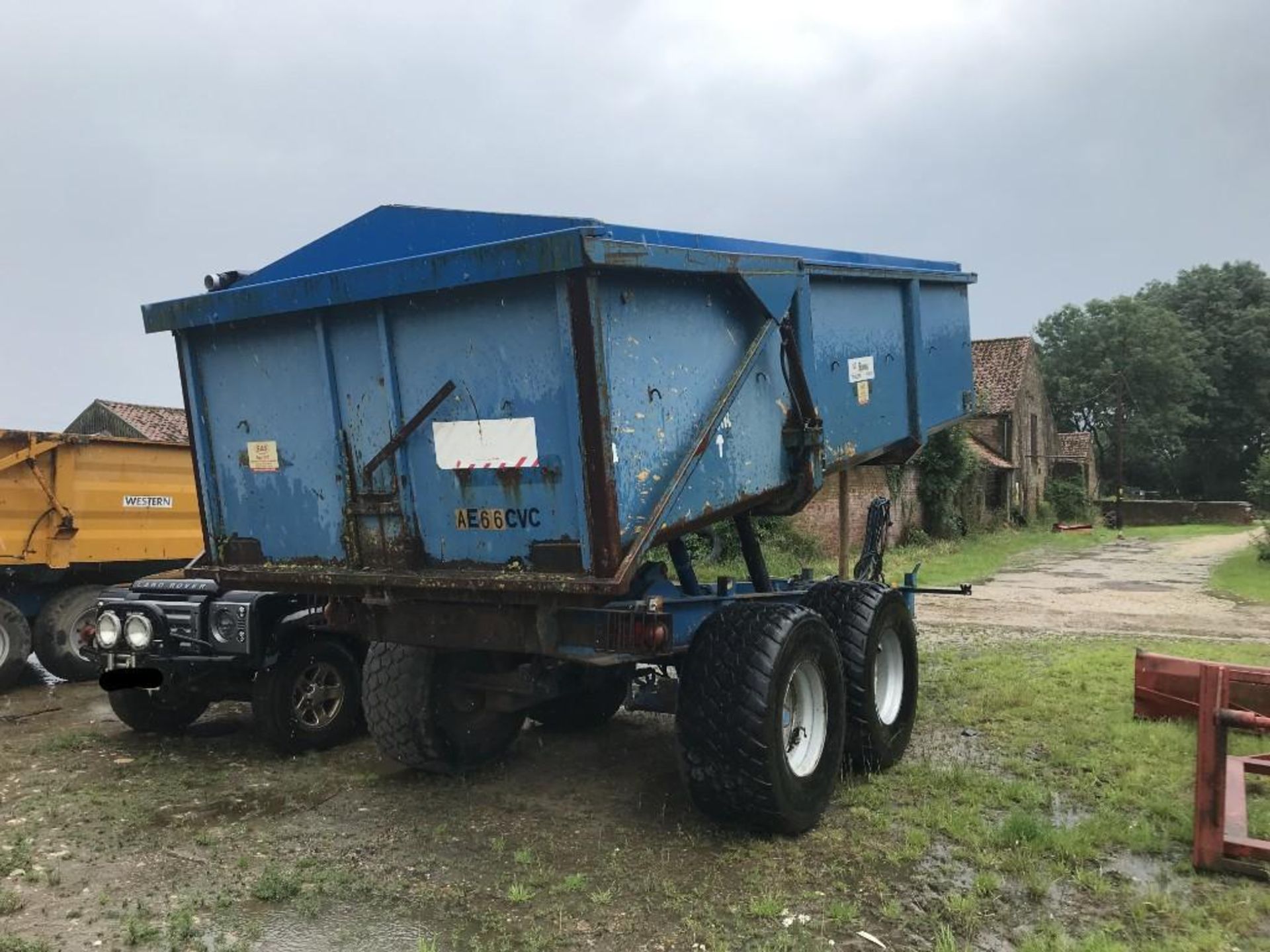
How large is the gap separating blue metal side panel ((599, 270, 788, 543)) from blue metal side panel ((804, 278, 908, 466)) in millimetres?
565

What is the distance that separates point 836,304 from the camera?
5914 millimetres

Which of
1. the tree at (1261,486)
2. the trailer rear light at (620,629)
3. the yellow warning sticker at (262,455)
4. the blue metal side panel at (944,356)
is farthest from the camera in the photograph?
the tree at (1261,486)

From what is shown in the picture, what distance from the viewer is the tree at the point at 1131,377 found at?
56.4m

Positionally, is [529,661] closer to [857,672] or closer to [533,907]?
[533,907]

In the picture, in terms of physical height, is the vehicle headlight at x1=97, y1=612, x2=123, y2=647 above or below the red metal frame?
above

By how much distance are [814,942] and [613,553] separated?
1636 mm

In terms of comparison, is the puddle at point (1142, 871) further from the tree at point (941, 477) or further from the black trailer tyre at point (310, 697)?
the tree at point (941, 477)

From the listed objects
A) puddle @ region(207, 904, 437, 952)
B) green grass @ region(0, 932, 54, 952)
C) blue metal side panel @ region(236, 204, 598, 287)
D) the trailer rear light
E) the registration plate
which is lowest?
puddle @ region(207, 904, 437, 952)

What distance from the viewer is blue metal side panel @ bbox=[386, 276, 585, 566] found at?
161 inches

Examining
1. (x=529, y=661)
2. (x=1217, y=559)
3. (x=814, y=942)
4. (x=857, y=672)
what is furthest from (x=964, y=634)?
(x=1217, y=559)

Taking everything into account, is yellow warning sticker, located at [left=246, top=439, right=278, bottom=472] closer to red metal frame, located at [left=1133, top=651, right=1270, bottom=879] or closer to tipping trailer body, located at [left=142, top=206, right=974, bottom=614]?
tipping trailer body, located at [left=142, top=206, right=974, bottom=614]

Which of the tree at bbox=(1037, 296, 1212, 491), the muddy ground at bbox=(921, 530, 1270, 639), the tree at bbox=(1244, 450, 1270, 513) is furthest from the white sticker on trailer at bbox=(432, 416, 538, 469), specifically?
the tree at bbox=(1037, 296, 1212, 491)

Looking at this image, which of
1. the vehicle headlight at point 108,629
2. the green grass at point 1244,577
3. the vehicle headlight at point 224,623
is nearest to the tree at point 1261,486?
the green grass at point 1244,577

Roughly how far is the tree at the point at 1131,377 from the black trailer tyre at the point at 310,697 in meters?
55.6
